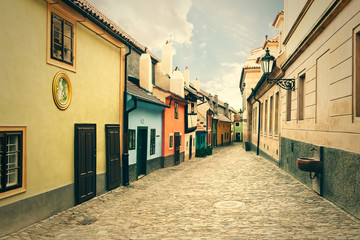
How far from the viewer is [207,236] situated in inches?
Result: 214

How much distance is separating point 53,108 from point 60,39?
186 centimetres

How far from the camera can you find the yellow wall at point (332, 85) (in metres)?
6.16

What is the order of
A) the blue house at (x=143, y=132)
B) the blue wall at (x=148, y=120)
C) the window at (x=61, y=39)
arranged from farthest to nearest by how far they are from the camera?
the blue wall at (x=148, y=120) → the blue house at (x=143, y=132) → the window at (x=61, y=39)

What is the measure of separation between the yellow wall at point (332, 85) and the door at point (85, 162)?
6.91 meters

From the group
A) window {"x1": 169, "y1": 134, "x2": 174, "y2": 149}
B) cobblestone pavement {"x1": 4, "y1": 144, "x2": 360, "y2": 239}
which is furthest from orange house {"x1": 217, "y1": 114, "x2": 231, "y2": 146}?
cobblestone pavement {"x1": 4, "y1": 144, "x2": 360, "y2": 239}

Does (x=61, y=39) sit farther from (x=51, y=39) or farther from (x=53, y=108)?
(x=53, y=108)

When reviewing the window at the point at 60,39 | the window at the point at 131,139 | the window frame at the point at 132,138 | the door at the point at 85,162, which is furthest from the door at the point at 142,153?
the window at the point at 60,39

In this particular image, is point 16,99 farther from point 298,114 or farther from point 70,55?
point 298,114

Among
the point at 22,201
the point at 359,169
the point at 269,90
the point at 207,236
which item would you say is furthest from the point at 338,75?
the point at 269,90

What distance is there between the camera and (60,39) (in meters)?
7.43

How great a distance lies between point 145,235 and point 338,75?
229 inches

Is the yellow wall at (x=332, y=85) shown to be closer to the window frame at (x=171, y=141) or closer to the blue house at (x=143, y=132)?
the blue house at (x=143, y=132)

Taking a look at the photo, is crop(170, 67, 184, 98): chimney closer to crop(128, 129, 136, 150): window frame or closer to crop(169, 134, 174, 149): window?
crop(169, 134, 174, 149): window

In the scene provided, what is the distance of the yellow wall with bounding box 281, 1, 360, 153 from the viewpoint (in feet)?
20.2
